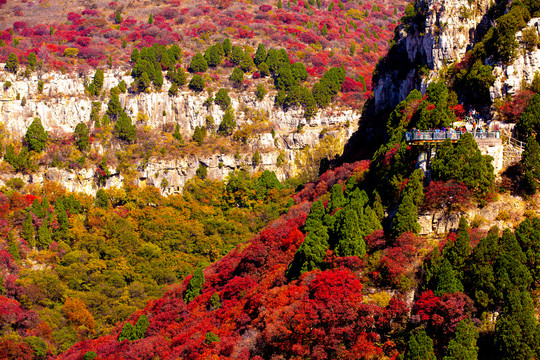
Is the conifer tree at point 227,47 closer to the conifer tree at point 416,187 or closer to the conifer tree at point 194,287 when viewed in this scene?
the conifer tree at point 194,287

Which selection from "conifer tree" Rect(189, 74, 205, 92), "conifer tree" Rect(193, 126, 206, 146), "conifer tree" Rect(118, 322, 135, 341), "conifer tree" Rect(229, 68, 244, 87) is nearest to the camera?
"conifer tree" Rect(118, 322, 135, 341)

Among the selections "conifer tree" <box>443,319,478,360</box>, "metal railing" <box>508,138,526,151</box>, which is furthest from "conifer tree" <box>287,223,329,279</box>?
"metal railing" <box>508,138,526,151</box>

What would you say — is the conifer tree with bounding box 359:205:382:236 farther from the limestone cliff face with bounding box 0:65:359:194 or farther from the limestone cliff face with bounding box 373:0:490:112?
the limestone cliff face with bounding box 0:65:359:194

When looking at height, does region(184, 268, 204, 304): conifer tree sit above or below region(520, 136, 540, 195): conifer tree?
below

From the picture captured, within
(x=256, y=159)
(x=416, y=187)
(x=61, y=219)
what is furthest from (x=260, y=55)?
(x=416, y=187)

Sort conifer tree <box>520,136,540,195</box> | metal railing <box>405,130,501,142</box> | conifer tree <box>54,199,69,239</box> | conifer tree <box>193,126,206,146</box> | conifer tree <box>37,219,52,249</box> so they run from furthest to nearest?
conifer tree <box>193,126,206,146</box> < conifer tree <box>54,199,69,239</box> < conifer tree <box>37,219,52,249</box> < metal railing <box>405,130,501,142</box> < conifer tree <box>520,136,540,195</box>

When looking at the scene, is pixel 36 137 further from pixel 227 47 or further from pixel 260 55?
pixel 260 55

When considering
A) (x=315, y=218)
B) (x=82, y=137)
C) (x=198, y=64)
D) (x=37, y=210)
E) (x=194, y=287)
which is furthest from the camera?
(x=198, y=64)
